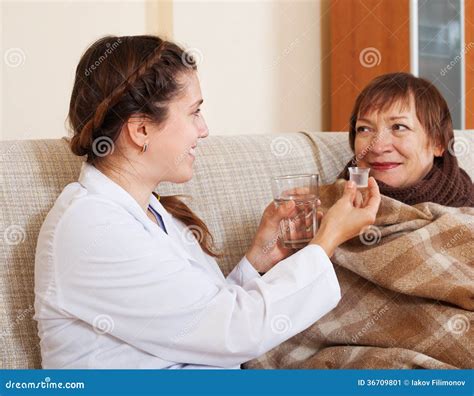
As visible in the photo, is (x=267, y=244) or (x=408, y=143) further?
(x=408, y=143)

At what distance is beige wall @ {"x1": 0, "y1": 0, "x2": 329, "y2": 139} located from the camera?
130 inches

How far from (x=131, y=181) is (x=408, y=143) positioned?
2.30 feet

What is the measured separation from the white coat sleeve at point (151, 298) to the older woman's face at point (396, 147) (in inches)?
23.6

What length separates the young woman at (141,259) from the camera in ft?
3.94

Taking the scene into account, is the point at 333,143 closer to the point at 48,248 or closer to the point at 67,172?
the point at 67,172

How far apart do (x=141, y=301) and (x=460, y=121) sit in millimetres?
2767

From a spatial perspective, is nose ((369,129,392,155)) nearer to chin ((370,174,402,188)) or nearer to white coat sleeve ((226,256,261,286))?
chin ((370,174,402,188))

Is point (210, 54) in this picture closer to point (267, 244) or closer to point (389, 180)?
point (389, 180)

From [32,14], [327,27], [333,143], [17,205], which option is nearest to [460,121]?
[327,27]

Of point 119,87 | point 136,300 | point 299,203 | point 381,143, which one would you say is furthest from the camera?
point 381,143

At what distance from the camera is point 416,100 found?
1.75m

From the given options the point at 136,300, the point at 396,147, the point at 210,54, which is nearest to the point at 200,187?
the point at 396,147

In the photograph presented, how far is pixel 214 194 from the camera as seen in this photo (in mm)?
1740

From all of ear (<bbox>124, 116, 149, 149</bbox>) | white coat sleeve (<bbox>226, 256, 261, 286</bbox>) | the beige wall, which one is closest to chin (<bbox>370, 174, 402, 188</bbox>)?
white coat sleeve (<bbox>226, 256, 261, 286</bbox>)
